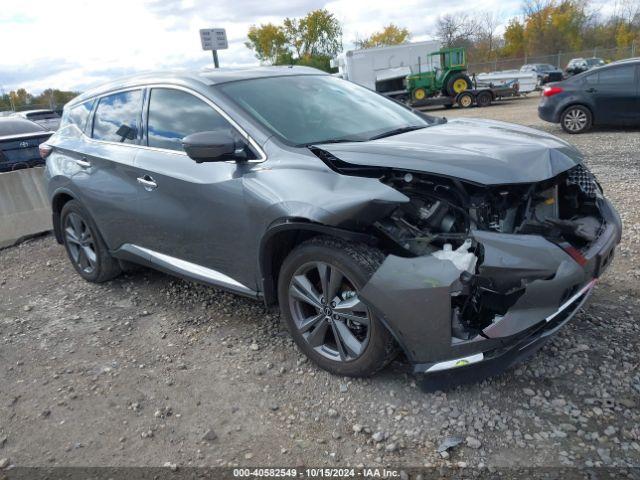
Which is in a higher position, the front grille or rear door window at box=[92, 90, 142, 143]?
rear door window at box=[92, 90, 142, 143]

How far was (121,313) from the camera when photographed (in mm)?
4258

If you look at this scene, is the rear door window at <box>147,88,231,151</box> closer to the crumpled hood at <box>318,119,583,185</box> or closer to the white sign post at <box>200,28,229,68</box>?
the crumpled hood at <box>318,119,583,185</box>

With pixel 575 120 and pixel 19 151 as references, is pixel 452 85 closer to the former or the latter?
pixel 575 120

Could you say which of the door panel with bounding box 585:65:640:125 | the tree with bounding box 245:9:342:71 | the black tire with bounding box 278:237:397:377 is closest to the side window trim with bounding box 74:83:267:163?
A: the black tire with bounding box 278:237:397:377

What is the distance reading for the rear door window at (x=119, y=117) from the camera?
3.97m

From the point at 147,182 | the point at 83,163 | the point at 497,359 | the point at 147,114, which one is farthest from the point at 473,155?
the point at 83,163

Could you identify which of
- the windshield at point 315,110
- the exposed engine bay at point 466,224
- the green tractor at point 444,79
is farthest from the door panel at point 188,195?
the green tractor at point 444,79

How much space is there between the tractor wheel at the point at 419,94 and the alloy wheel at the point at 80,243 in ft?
68.6

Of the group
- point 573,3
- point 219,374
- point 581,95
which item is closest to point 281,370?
point 219,374

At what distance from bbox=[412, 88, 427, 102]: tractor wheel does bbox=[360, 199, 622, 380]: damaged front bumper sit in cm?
2227

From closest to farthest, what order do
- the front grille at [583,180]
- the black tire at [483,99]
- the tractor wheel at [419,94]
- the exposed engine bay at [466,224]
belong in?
the exposed engine bay at [466,224], the front grille at [583,180], the black tire at [483,99], the tractor wheel at [419,94]

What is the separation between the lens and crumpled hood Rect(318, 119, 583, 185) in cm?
252

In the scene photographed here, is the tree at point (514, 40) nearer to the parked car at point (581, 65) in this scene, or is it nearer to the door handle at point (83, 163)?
the parked car at point (581, 65)

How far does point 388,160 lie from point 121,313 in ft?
8.94
